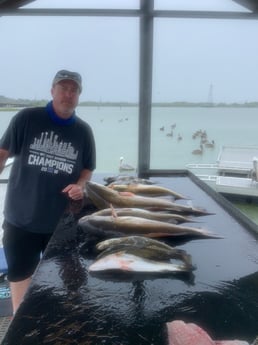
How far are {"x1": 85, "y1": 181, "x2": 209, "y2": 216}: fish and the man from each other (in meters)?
0.16

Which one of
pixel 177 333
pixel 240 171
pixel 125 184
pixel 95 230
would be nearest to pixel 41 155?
pixel 125 184

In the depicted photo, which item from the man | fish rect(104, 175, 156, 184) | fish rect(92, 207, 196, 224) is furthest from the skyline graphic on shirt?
fish rect(92, 207, 196, 224)

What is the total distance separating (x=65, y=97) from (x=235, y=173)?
13.9 m

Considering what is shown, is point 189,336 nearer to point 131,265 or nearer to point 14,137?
point 131,265

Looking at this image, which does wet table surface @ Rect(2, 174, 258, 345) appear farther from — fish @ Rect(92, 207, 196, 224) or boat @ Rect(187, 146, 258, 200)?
boat @ Rect(187, 146, 258, 200)

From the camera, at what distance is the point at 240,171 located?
1541cm

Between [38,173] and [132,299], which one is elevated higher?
[38,173]

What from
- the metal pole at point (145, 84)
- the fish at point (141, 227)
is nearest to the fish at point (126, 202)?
the fish at point (141, 227)

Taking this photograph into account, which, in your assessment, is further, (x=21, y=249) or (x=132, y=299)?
(x=21, y=249)

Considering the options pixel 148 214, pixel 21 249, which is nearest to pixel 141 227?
pixel 148 214

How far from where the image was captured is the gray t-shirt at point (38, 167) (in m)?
2.75

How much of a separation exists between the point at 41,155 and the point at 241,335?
6.64ft

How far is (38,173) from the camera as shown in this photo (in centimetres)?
276

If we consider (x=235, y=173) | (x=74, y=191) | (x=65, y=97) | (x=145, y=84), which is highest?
(x=145, y=84)
